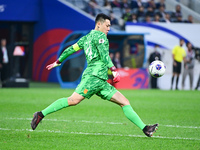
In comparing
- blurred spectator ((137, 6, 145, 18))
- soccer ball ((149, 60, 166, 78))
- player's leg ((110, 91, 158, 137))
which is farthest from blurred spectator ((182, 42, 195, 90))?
player's leg ((110, 91, 158, 137))

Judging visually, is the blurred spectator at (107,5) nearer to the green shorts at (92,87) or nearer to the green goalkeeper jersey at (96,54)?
the green goalkeeper jersey at (96,54)

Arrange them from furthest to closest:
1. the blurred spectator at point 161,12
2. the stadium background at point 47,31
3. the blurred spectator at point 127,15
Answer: the blurred spectator at point 161,12 → the blurred spectator at point 127,15 → the stadium background at point 47,31

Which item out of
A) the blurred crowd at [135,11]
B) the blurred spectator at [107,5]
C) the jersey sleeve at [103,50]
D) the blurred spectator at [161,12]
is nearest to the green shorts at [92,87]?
the jersey sleeve at [103,50]

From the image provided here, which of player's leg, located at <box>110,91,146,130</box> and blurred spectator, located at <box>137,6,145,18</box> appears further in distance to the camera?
blurred spectator, located at <box>137,6,145,18</box>

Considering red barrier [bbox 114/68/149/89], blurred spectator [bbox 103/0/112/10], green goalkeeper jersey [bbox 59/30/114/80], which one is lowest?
red barrier [bbox 114/68/149/89]

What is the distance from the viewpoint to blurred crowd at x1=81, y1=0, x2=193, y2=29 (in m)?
23.3

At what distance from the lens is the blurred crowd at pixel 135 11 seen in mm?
23281

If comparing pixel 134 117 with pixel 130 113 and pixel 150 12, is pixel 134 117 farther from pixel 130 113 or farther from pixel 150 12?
pixel 150 12

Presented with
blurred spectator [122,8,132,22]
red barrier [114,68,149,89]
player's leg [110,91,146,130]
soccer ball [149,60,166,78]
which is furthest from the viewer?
blurred spectator [122,8,132,22]

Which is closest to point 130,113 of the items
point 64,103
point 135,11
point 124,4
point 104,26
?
point 64,103

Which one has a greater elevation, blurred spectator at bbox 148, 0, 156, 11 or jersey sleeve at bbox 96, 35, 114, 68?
blurred spectator at bbox 148, 0, 156, 11

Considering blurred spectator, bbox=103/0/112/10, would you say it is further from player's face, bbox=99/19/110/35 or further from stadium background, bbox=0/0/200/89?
player's face, bbox=99/19/110/35

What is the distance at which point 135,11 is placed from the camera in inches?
948

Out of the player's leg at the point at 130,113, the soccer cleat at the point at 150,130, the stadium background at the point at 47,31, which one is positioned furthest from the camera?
the stadium background at the point at 47,31
